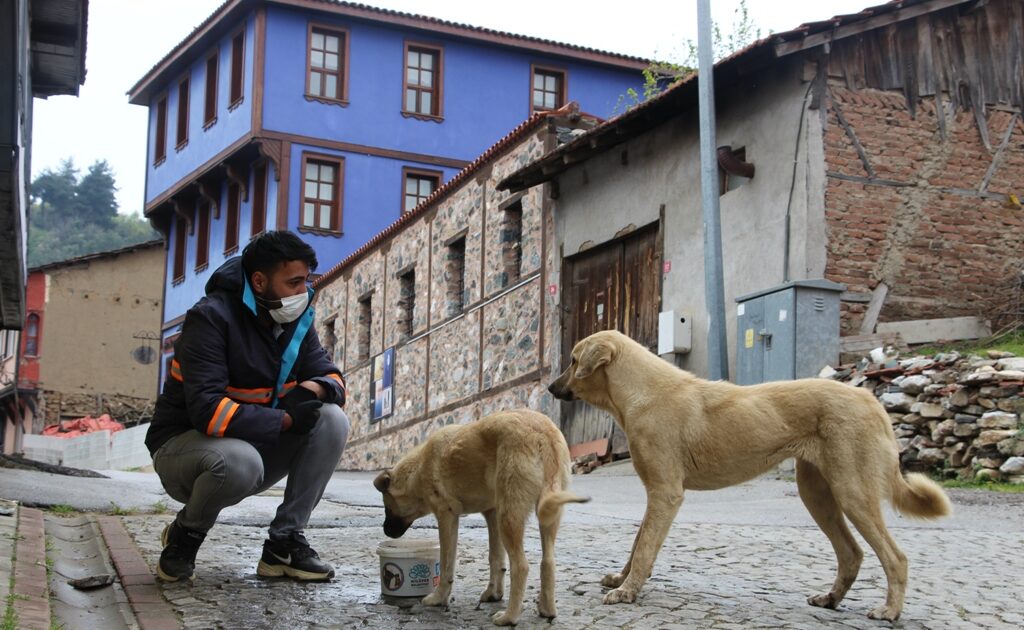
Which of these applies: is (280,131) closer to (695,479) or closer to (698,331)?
(698,331)

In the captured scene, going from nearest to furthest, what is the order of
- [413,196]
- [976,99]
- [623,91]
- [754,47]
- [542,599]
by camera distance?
[542,599] < [754,47] < [976,99] < [413,196] < [623,91]

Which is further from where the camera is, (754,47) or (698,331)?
(698,331)

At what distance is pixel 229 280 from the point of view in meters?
5.35

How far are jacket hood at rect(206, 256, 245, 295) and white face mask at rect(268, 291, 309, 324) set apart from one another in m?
0.18

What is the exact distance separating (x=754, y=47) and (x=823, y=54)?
944 millimetres

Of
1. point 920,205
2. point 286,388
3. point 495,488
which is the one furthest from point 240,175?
point 495,488

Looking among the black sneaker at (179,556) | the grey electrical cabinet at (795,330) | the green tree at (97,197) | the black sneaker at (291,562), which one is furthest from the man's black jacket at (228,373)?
the green tree at (97,197)

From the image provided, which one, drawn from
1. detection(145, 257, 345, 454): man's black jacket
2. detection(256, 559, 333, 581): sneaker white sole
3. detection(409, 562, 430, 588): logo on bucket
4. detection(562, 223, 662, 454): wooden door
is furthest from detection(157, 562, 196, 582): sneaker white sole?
detection(562, 223, 662, 454): wooden door

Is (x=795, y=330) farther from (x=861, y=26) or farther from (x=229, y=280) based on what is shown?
(x=229, y=280)

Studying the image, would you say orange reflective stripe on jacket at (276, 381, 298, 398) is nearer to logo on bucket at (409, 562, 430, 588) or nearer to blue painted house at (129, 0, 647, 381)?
logo on bucket at (409, 562, 430, 588)

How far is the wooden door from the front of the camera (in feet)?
55.4

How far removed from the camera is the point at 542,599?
187 inches

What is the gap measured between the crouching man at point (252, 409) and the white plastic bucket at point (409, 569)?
0.49 m

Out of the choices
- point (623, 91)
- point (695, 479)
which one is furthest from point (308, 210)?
point (695, 479)
